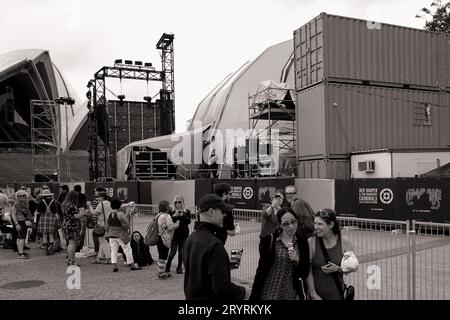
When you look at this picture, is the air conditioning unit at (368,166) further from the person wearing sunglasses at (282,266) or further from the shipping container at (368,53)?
the person wearing sunglasses at (282,266)

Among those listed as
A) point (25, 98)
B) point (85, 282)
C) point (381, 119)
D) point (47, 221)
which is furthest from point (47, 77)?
point (85, 282)

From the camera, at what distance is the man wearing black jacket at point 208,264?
2.78 meters

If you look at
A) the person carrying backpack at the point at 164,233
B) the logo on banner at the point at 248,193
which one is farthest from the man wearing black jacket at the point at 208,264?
the logo on banner at the point at 248,193

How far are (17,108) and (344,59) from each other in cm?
5887

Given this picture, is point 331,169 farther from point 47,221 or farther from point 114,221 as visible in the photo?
point 47,221

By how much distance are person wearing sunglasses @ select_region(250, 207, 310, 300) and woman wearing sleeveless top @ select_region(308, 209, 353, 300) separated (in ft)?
0.38

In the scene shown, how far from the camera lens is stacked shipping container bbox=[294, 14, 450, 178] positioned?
17531mm

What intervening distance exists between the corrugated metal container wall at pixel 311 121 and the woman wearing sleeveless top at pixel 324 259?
46.2 feet

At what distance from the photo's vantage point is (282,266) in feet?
11.0

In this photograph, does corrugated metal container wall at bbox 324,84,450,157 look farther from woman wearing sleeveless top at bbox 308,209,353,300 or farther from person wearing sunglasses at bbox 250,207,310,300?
person wearing sunglasses at bbox 250,207,310,300

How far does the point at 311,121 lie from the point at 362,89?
2.56 meters

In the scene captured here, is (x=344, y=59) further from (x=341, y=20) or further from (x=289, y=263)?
(x=289, y=263)

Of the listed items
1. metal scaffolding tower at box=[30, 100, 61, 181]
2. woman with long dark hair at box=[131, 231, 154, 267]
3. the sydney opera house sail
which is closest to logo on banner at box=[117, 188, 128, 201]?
woman with long dark hair at box=[131, 231, 154, 267]
